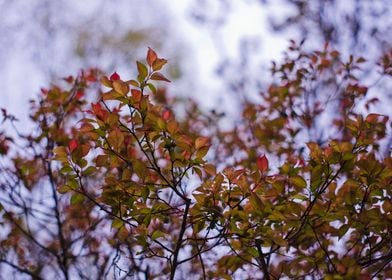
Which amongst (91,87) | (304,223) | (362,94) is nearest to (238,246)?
(304,223)

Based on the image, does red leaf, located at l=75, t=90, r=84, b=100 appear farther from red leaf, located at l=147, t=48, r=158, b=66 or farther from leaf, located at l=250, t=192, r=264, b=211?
leaf, located at l=250, t=192, r=264, b=211

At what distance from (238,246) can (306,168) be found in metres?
0.49

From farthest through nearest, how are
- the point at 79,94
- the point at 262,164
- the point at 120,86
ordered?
the point at 79,94
the point at 262,164
the point at 120,86

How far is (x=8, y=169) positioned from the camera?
123 inches

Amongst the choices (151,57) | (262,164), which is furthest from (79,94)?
(262,164)

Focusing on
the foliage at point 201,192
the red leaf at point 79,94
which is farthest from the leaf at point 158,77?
the red leaf at point 79,94

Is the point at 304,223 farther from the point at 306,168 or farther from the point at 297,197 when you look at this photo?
the point at 306,168

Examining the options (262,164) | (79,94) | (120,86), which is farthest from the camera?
(79,94)

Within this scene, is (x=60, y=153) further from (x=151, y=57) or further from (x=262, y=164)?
(x=262, y=164)

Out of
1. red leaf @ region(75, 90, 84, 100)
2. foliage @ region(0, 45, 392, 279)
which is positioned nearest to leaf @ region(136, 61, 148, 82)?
foliage @ region(0, 45, 392, 279)

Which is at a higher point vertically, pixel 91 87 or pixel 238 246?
pixel 91 87

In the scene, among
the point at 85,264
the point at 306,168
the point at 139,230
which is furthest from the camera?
the point at 85,264

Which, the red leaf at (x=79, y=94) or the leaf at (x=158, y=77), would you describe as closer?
the leaf at (x=158, y=77)

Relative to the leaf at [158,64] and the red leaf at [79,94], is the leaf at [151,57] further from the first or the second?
the red leaf at [79,94]
